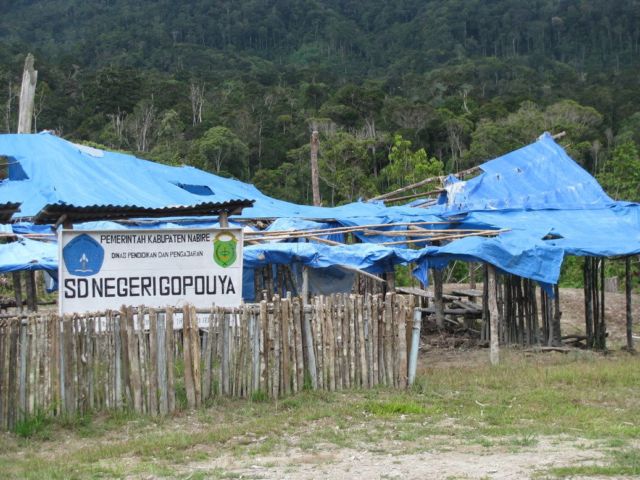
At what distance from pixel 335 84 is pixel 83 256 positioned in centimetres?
7388

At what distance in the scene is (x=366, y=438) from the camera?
28.7 feet

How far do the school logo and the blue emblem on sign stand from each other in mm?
1244

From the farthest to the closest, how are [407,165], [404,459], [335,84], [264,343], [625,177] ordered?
1. [335,84]
2. [407,165]
3. [625,177]
4. [264,343]
5. [404,459]

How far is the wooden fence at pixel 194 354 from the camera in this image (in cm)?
926

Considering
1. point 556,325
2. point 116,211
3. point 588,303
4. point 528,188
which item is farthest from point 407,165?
point 116,211

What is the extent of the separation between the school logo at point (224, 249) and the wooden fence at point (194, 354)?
0.85m

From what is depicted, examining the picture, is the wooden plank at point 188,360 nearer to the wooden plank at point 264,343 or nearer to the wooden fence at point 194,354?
the wooden fence at point 194,354

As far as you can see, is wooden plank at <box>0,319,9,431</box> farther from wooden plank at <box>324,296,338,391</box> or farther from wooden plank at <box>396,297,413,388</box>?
wooden plank at <box>396,297,413,388</box>

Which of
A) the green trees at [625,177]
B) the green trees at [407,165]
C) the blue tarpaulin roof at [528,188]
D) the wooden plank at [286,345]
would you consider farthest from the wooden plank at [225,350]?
the green trees at [625,177]

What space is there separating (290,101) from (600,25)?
56.4m

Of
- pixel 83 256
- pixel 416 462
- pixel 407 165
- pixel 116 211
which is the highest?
pixel 407 165

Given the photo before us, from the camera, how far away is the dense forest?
47.4m

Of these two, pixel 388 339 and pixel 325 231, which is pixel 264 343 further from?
pixel 325 231

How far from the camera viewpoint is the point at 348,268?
1548 centimetres
